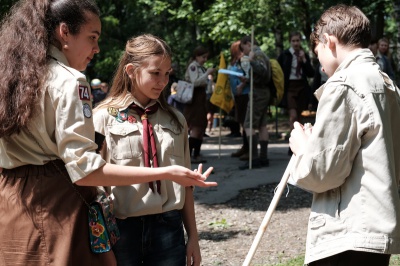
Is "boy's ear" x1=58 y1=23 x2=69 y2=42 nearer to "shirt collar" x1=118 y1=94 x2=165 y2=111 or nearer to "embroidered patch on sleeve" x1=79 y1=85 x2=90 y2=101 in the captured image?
"embroidered patch on sleeve" x1=79 y1=85 x2=90 y2=101

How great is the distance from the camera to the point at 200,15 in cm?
1950

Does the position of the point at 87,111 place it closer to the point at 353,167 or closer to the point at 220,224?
the point at 353,167

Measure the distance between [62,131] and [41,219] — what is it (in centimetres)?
35

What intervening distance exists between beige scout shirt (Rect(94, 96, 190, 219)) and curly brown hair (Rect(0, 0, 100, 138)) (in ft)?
2.23

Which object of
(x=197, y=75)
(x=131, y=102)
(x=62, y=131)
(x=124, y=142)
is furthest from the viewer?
(x=197, y=75)

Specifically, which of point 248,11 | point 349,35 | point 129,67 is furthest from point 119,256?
point 248,11

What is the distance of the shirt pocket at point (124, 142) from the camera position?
327cm

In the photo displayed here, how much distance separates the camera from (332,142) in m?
2.86

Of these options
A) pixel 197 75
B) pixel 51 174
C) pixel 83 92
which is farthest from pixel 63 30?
pixel 197 75

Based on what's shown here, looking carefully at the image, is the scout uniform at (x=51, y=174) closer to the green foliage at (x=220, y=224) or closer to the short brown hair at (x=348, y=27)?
the short brown hair at (x=348, y=27)

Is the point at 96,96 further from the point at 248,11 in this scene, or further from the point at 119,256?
the point at 119,256

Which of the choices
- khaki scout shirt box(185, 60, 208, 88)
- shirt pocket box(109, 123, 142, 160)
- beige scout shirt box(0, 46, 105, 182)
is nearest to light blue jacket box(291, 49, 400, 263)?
shirt pocket box(109, 123, 142, 160)

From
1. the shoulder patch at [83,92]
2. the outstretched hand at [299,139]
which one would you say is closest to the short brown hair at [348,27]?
the outstretched hand at [299,139]

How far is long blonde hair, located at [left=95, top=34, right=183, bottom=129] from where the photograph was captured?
135 inches
